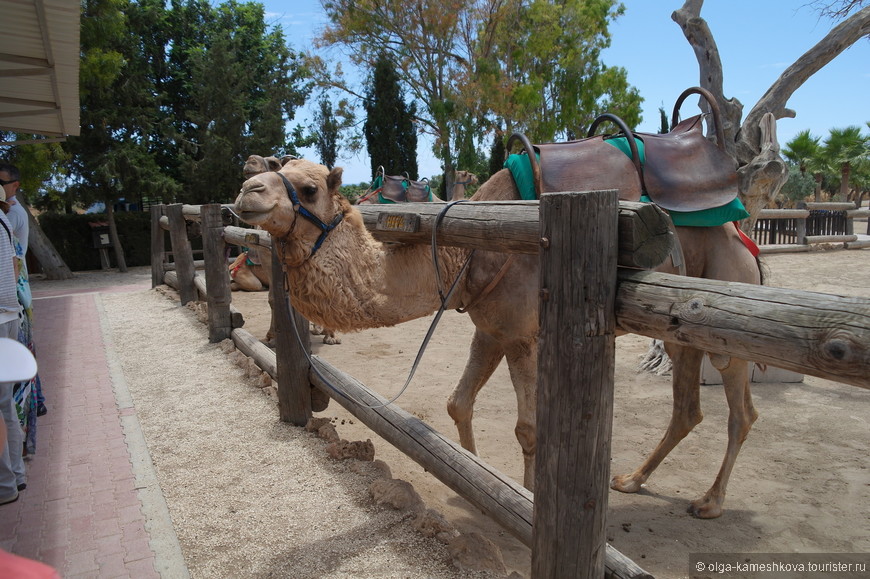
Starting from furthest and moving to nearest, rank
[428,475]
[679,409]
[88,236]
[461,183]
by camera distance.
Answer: [88,236], [461,183], [428,475], [679,409]

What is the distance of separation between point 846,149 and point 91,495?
133 feet

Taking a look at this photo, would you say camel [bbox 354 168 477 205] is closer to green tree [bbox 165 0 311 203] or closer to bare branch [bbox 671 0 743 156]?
bare branch [bbox 671 0 743 156]

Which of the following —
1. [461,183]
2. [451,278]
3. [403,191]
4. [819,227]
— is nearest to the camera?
[451,278]

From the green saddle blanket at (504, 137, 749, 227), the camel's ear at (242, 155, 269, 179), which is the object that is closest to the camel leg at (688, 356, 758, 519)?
the green saddle blanket at (504, 137, 749, 227)

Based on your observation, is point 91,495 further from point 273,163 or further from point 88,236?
point 88,236

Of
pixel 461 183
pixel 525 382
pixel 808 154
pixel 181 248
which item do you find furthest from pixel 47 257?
pixel 808 154

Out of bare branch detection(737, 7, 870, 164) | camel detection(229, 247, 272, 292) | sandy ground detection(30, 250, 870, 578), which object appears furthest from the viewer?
camel detection(229, 247, 272, 292)

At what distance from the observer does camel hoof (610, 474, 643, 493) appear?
412 centimetres

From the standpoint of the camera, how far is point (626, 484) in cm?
414

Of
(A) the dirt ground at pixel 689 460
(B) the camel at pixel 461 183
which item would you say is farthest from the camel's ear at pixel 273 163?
(B) the camel at pixel 461 183

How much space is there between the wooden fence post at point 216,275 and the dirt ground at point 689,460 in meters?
1.26

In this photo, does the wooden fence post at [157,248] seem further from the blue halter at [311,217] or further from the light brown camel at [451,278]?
the blue halter at [311,217]

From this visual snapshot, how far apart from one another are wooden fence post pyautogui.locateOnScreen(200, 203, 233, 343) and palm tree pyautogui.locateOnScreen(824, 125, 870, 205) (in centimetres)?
3582

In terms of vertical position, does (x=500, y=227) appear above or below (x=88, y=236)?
above
